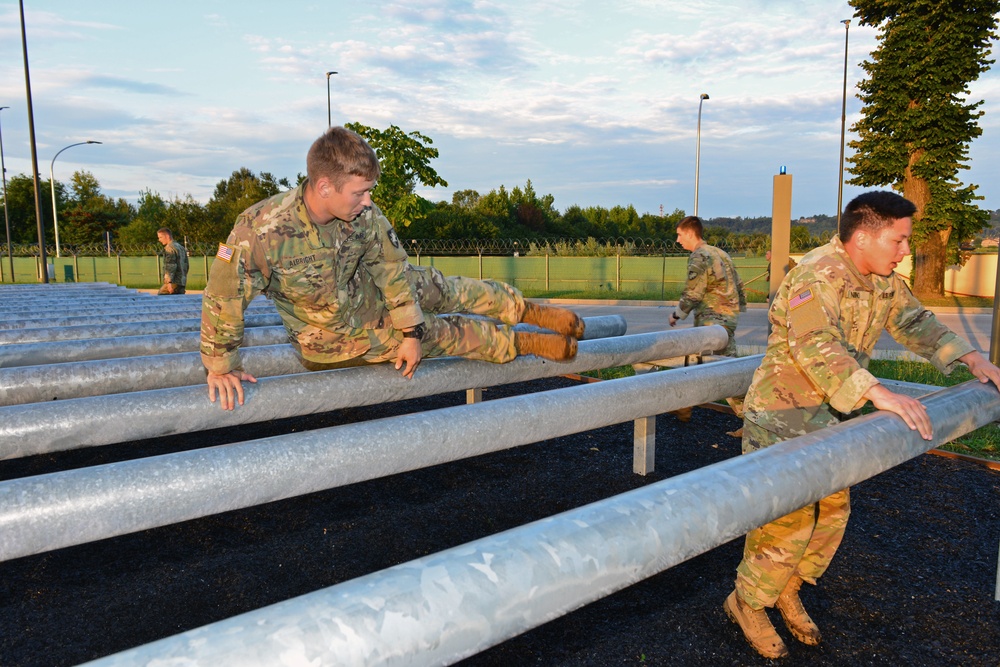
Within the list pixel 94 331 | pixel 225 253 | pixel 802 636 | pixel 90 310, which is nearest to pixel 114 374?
pixel 225 253

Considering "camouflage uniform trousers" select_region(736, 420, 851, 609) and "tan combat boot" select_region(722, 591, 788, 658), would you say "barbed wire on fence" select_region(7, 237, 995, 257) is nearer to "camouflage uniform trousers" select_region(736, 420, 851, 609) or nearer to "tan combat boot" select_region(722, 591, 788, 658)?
"camouflage uniform trousers" select_region(736, 420, 851, 609)

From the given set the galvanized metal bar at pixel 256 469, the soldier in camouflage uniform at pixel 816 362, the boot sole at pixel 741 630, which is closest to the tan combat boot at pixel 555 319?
the galvanized metal bar at pixel 256 469

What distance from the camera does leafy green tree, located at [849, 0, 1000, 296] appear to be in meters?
21.5

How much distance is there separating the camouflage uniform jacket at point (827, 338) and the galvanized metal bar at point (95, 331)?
3.16m

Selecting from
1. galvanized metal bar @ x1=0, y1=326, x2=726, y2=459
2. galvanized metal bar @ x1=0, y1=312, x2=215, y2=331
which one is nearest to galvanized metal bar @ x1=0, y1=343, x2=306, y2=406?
galvanized metal bar @ x1=0, y1=326, x2=726, y2=459

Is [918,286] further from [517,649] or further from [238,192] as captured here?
[238,192]

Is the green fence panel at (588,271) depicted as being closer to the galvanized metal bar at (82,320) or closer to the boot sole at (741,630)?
the galvanized metal bar at (82,320)

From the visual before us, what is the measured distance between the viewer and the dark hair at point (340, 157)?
3117 millimetres

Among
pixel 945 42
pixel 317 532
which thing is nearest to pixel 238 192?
pixel 945 42

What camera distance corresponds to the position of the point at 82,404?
2.65 metres

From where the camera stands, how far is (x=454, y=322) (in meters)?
3.96

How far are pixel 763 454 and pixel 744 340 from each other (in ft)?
41.3

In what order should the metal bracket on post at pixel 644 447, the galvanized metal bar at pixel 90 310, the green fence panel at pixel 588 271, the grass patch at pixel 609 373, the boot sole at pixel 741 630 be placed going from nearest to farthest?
the boot sole at pixel 741 630
the metal bracket on post at pixel 644 447
the galvanized metal bar at pixel 90 310
the grass patch at pixel 609 373
the green fence panel at pixel 588 271

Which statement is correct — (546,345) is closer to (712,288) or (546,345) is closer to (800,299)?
(800,299)
